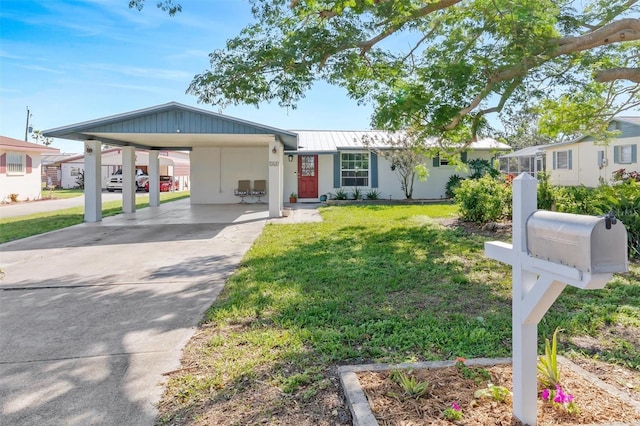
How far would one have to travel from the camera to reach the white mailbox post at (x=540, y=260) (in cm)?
155

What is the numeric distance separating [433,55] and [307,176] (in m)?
10.3

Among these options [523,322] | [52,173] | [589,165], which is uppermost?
[52,173]

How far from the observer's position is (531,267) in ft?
6.38

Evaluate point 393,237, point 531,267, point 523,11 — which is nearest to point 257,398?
point 531,267

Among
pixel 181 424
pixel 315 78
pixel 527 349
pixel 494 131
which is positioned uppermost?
pixel 315 78

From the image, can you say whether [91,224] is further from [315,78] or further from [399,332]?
[399,332]

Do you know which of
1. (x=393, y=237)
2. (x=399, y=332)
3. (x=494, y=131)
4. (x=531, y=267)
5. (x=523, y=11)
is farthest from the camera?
(x=494, y=131)

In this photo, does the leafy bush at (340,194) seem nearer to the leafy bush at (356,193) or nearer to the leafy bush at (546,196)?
the leafy bush at (356,193)

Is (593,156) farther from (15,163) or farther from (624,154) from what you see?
(15,163)

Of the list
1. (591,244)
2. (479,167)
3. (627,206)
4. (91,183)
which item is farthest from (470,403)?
(479,167)

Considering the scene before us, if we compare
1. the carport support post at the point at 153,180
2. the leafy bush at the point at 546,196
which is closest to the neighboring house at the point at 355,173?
the carport support post at the point at 153,180

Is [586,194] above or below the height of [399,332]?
above

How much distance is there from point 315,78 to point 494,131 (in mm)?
4563

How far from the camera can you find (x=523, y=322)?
2.06 meters
